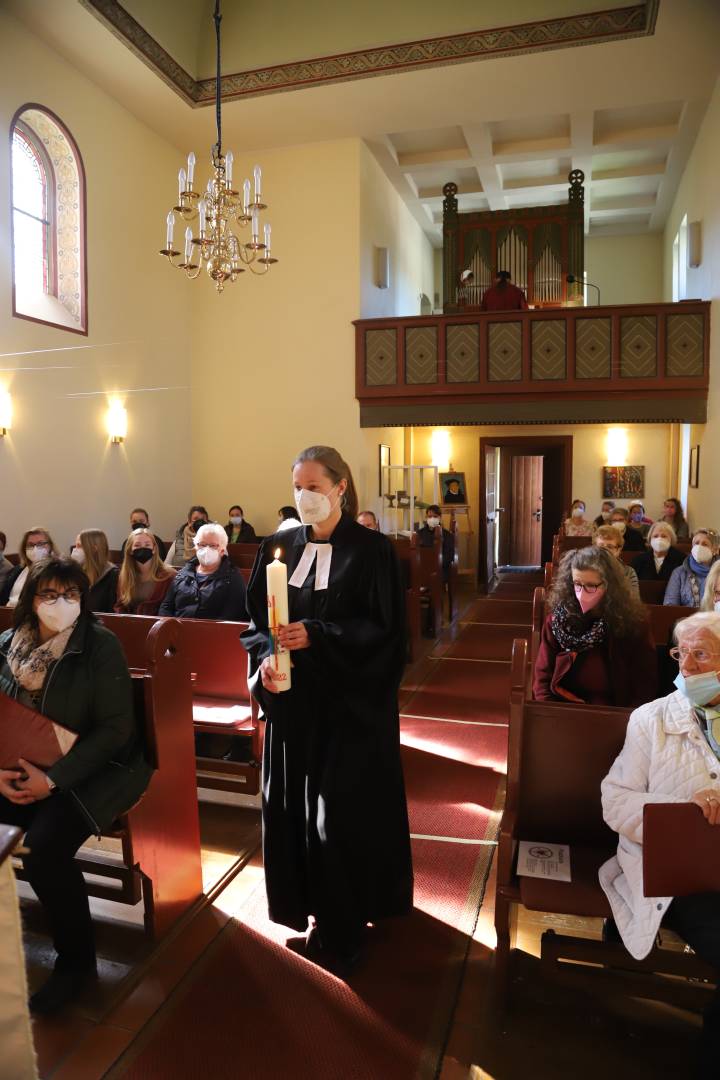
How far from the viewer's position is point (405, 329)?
34.2 ft

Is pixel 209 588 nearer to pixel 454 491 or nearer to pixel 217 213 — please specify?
pixel 217 213

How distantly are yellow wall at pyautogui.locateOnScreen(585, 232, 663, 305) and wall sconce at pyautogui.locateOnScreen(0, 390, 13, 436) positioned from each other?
11.0 m

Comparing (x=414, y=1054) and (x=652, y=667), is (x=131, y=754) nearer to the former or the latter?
(x=414, y=1054)

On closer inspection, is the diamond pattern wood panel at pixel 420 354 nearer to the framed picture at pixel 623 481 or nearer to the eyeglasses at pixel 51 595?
the framed picture at pixel 623 481

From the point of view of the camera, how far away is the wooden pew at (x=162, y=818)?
2643 mm

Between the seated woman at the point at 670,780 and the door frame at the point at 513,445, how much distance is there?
34.7 ft

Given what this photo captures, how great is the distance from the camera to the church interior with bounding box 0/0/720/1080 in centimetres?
231

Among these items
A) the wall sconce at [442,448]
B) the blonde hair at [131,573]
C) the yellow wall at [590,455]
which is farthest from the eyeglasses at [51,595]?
the wall sconce at [442,448]

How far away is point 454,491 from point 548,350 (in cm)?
385

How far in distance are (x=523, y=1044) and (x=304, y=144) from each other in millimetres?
11211

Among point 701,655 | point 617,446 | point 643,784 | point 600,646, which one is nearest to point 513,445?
point 617,446

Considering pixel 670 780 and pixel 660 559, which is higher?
pixel 660 559

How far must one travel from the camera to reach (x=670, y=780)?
217 centimetres

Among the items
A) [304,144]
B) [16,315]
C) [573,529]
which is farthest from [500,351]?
[16,315]
